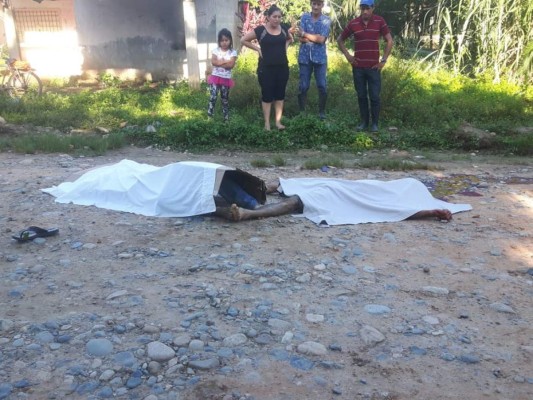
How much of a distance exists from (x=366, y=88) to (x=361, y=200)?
3428 millimetres

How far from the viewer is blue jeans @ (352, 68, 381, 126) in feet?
25.1

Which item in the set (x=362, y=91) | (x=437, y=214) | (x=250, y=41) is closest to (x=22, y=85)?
(x=250, y=41)

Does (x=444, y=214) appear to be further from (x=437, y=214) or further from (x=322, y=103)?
(x=322, y=103)

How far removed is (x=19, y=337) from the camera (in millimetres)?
2793

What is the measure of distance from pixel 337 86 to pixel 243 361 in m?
7.69

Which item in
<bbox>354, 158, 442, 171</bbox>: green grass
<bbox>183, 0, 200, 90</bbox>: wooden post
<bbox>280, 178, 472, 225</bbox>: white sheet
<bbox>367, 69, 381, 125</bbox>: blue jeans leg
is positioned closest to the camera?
<bbox>280, 178, 472, 225</bbox>: white sheet

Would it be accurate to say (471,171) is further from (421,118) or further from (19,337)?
(19,337)

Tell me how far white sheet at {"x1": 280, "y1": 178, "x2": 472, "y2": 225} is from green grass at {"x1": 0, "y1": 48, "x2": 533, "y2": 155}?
1663 millimetres

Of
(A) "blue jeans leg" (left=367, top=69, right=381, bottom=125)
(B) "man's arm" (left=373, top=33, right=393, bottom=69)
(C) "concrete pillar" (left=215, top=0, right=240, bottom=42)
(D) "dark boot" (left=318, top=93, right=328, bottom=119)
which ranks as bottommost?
(D) "dark boot" (left=318, top=93, right=328, bottom=119)

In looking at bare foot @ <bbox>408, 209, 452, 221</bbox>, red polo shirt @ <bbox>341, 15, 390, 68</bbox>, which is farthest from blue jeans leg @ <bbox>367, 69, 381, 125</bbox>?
bare foot @ <bbox>408, 209, 452, 221</bbox>

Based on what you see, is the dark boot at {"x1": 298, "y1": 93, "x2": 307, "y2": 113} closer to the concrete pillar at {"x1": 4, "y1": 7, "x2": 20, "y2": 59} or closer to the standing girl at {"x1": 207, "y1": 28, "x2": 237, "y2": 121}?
the standing girl at {"x1": 207, "y1": 28, "x2": 237, "y2": 121}

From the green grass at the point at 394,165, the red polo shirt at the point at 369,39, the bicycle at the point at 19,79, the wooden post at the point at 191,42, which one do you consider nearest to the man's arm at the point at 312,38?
the red polo shirt at the point at 369,39

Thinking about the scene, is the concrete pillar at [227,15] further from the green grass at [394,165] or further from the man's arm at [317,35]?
the green grass at [394,165]

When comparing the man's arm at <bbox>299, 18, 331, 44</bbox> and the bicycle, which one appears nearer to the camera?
the man's arm at <bbox>299, 18, 331, 44</bbox>
